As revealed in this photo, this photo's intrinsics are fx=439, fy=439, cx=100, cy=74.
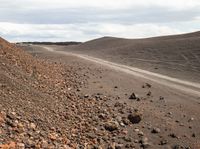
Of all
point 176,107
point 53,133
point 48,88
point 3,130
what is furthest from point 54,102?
point 176,107

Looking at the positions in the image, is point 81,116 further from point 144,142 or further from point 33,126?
point 33,126

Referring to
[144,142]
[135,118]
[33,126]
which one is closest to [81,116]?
[135,118]

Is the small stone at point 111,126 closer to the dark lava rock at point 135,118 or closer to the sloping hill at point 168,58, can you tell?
the dark lava rock at point 135,118

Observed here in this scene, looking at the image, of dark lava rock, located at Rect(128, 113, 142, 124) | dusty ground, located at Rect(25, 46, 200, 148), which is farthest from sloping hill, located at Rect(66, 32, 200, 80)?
dark lava rock, located at Rect(128, 113, 142, 124)

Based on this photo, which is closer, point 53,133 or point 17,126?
point 17,126

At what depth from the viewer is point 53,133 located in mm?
7969

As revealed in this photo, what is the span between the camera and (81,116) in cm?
973

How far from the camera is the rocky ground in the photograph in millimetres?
7743

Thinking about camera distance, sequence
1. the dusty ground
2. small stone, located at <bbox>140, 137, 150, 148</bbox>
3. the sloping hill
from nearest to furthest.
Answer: small stone, located at <bbox>140, 137, 150, 148</bbox> < the dusty ground < the sloping hill

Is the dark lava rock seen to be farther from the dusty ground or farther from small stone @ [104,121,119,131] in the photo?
small stone @ [104,121,119,131]

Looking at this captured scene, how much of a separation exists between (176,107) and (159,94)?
2115 millimetres

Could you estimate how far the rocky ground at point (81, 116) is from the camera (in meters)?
7.74

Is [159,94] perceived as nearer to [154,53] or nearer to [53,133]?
[53,133]

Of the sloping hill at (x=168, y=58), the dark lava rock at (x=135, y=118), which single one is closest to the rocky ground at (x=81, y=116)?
the dark lava rock at (x=135, y=118)
